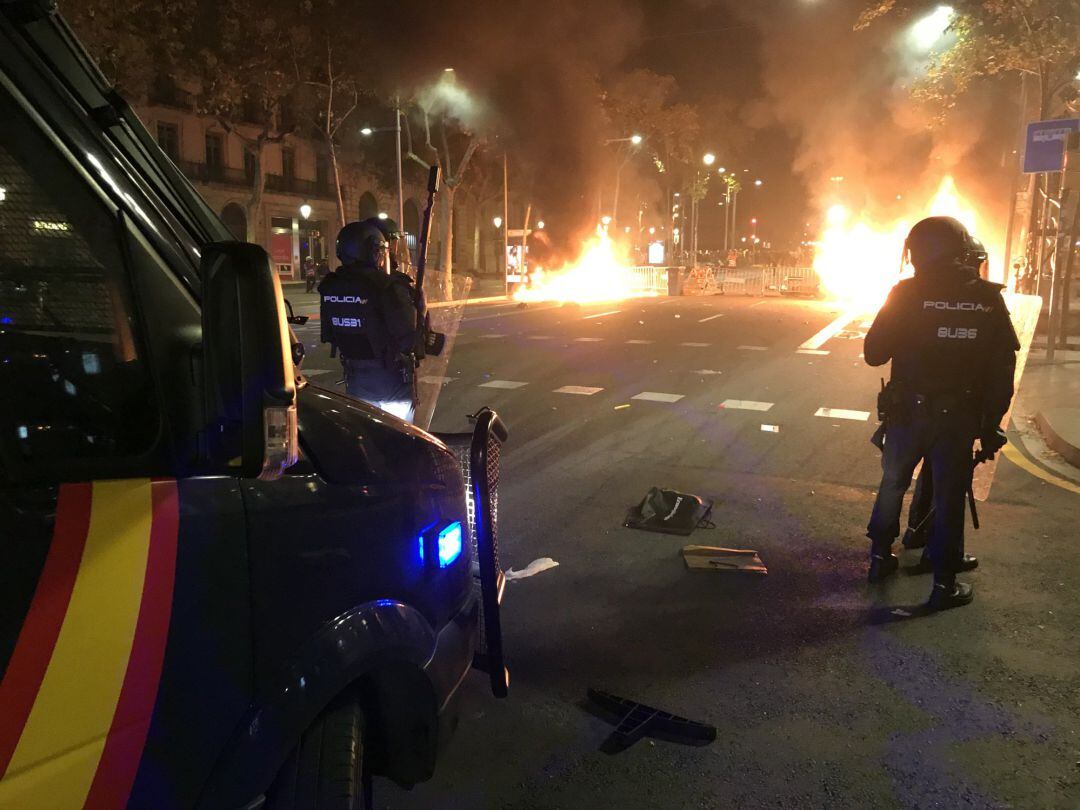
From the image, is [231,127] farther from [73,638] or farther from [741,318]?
[73,638]

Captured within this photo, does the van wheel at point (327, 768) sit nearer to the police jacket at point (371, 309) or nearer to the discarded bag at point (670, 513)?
the police jacket at point (371, 309)

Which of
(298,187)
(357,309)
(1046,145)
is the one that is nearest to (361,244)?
(357,309)

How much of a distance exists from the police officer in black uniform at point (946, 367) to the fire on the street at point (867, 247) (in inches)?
881

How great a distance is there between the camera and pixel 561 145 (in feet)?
73.4

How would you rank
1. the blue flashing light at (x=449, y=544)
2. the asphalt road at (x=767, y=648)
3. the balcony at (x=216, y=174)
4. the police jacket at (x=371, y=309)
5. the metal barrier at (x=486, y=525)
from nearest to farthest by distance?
the blue flashing light at (x=449, y=544), the metal barrier at (x=486, y=525), the asphalt road at (x=767, y=648), the police jacket at (x=371, y=309), the balcony at (x=216, y=174)

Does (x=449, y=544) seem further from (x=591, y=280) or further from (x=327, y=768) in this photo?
(x=591, y=280)

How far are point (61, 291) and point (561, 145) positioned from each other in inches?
872

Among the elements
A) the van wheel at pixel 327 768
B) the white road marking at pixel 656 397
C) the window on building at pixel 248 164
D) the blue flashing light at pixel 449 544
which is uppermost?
the window on building at pixel 248 164

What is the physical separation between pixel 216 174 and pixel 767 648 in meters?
40.0

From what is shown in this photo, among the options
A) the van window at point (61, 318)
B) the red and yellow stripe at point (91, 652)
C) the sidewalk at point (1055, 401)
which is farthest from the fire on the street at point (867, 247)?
the red and yellow stripe at point (91, 652)

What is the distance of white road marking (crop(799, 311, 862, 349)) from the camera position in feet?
46.3

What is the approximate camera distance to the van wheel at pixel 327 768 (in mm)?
1542

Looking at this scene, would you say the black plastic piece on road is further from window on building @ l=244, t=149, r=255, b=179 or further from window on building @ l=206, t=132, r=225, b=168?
window on building @ l=244, t=149, r=255, b=179

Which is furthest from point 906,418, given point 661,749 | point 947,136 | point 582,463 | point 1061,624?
point 947,136
